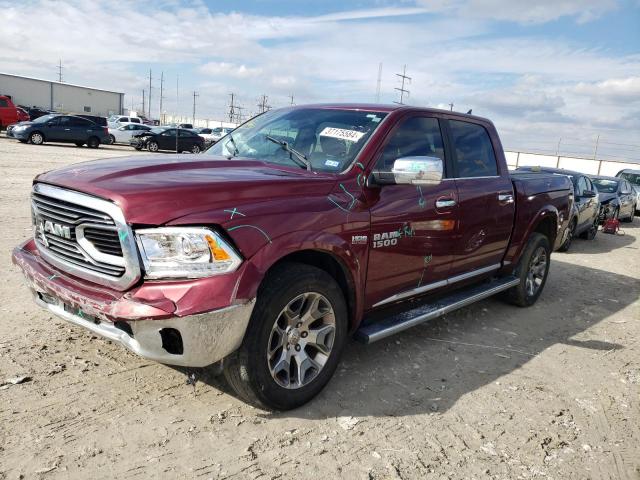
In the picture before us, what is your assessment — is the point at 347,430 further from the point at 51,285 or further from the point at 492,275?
the point at 492,275

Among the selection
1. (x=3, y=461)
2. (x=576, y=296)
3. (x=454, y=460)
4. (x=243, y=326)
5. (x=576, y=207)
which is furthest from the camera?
(x=576, y=207)

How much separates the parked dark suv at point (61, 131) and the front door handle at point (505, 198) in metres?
23.3

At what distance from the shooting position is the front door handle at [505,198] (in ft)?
16.1

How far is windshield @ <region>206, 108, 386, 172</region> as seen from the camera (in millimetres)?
3656

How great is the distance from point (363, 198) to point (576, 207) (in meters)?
8.52

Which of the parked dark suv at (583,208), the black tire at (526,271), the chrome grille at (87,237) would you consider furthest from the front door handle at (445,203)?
the parked dark suv at (583,208)

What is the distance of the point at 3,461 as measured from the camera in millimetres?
2537

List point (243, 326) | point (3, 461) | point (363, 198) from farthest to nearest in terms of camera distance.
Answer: point (363, 198) → point (243, 326) → point (3, 461)

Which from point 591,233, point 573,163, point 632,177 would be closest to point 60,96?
point 573,163

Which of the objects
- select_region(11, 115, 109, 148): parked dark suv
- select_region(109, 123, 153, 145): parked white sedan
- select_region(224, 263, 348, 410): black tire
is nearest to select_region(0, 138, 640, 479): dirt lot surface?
select_region(224, 263, 348, 410): black tire

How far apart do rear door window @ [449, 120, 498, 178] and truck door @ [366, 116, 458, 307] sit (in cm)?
27

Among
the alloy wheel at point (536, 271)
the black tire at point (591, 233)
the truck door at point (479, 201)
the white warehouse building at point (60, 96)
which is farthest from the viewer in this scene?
the white warehouse building at point (60, 96)

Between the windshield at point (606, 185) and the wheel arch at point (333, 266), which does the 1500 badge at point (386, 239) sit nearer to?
the wheel arch at point (333, 266)

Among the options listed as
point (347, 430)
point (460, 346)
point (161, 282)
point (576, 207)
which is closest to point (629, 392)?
point (460, 346)
